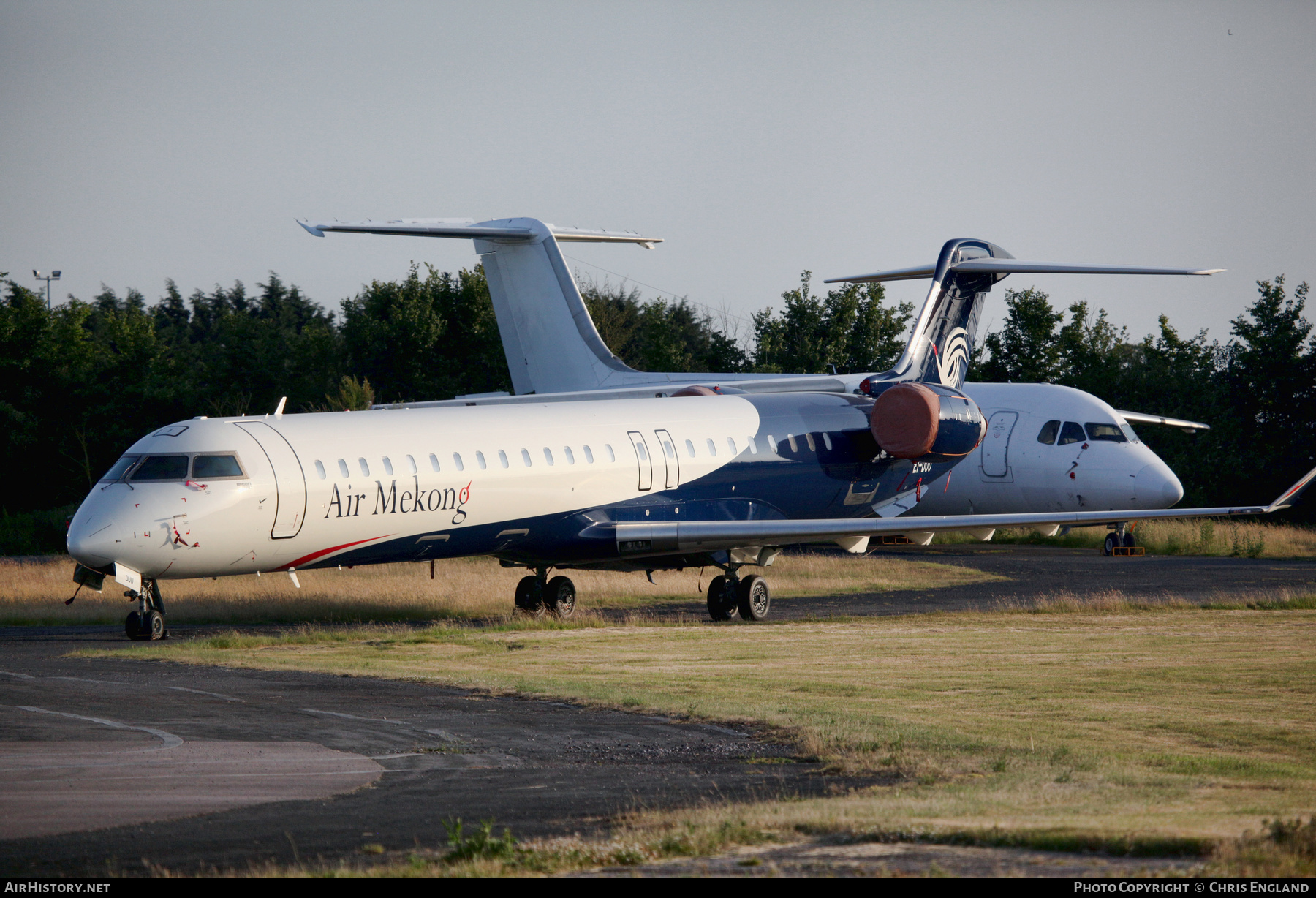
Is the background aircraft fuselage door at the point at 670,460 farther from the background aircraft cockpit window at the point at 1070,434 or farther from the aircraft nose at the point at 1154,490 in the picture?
the aircraft nose at the point at 1154,490

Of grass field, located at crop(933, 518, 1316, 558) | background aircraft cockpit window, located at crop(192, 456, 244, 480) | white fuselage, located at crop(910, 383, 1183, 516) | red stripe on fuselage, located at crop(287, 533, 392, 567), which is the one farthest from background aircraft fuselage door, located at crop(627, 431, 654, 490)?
grass field, located at crop(933, 518, 1316, 558)

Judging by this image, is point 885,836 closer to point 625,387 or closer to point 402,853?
point 402,853

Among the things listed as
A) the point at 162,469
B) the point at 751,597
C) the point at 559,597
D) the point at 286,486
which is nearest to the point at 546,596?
the point at 559,597

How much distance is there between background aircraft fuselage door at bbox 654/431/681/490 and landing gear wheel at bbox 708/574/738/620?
5.90 feet

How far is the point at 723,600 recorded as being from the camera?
→ 961 inches

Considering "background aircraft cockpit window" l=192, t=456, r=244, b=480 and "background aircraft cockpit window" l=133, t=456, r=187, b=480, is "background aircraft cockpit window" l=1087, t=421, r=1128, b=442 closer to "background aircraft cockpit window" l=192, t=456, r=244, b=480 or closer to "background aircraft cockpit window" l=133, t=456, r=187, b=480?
"background aircraft cockpit window" l=192, t=456, r=244, b=480

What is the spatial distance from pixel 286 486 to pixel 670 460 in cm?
732

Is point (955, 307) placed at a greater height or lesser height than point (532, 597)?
greater

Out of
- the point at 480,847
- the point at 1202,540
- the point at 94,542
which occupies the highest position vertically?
the point at 94,542

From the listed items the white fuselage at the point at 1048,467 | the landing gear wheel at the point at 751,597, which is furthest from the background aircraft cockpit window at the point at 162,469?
the white fuselage at the point at 1048,467

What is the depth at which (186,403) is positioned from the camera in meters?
60.4

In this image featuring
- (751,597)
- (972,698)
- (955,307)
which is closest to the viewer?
(972,698)

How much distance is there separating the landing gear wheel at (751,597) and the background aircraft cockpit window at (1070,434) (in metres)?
13.5

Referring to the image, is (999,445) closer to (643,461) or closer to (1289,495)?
(1289,495)
